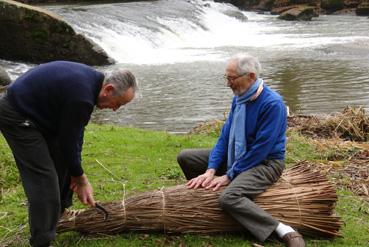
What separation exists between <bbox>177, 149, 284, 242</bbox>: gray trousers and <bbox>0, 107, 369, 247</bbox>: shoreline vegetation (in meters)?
0.16

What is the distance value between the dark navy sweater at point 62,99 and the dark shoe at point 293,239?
182cm

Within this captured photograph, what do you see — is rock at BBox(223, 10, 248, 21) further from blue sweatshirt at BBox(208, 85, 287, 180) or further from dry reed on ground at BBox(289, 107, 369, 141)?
blue sweatshirt at BBox(208, 85, 287, 180)

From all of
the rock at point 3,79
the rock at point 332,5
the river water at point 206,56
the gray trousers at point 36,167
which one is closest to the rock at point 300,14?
the river water at point 206,56

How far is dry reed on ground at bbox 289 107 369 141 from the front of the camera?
9.76 metres

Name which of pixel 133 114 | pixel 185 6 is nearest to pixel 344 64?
pixel 133 114

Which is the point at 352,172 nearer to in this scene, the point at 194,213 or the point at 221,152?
the point at 221,152

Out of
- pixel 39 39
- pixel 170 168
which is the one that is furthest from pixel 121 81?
pixel 39 39

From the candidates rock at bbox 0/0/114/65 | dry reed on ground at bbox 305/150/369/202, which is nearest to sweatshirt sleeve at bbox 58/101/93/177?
dry reed on ground at bbox 305/150/369/202

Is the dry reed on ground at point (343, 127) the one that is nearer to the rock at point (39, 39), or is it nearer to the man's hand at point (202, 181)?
Result: the man's hand at point (202, 181)

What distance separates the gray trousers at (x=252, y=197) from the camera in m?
5.04

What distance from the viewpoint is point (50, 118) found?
14.8ft

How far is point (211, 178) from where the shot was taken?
5426 mm

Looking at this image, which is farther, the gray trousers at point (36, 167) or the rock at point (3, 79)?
the rock at point (3, 79)

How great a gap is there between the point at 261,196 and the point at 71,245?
172cm
